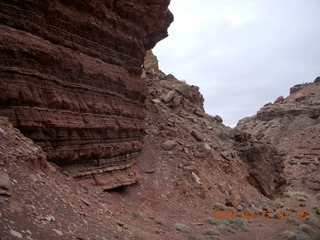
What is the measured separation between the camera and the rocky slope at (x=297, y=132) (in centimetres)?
2994

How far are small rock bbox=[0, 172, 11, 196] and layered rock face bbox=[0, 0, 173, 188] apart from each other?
7.91 feet

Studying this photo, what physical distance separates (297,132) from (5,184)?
4134 centimetres

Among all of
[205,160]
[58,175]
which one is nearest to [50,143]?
[58,175]

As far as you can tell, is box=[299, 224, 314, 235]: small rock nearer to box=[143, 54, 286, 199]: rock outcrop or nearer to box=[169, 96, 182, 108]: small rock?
box=[143, 54, 286, 199]: rock outcrop

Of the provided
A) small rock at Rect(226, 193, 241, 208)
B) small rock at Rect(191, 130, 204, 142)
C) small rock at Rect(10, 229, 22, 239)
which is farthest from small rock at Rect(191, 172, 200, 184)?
small rock at Rect(10, 229, 22, 239)

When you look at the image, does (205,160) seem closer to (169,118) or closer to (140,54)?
(169,118)

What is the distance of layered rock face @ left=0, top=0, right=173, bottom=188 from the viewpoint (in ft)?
26.0

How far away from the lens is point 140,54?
13.7m

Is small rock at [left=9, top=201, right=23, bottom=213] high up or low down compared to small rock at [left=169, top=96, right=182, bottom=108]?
down

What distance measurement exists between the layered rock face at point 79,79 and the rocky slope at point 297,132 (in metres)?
20.1

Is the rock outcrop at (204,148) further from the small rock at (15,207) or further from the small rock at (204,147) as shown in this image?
the small rock at (15,207)

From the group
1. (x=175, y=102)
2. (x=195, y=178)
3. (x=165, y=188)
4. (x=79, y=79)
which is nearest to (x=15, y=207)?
(x=79, y=79)

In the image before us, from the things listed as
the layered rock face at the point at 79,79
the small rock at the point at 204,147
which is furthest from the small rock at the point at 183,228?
the small rock at the point at 204,147

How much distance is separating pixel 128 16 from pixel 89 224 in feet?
27.6
